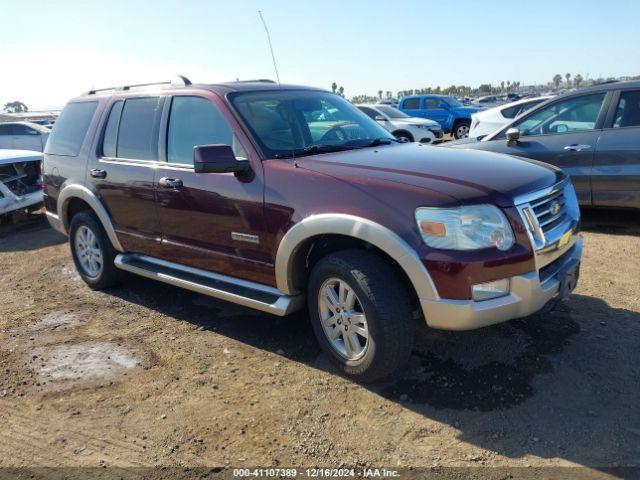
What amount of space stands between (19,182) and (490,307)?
8.71 m

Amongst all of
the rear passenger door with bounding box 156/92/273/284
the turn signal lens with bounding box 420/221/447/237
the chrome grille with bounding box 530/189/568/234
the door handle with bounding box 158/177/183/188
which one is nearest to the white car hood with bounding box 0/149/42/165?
the rear passenger door with bounding box 156/92/273/284

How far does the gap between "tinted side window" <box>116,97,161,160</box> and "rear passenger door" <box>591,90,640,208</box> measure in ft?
15.7

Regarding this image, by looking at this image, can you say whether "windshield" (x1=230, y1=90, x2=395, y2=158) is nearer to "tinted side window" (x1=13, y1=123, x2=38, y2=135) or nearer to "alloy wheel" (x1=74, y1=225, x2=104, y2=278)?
"alloy wheel" (x1=74, y1=225, x2=104, y2=278)

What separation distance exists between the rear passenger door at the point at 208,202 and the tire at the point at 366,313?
1.70 feet

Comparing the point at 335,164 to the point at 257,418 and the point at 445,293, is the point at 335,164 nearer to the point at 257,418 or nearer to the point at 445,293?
the point at 445,293

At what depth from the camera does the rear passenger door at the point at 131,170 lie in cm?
450

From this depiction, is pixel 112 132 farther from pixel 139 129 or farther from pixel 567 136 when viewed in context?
pixel 567 136

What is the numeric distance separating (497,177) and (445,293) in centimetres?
81

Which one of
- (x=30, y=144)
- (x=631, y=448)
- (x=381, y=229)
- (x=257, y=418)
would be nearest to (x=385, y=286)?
(x=381, y=229)

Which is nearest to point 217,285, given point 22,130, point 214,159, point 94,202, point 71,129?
point 214,159

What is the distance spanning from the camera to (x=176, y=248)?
173 inches

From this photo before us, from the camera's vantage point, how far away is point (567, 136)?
643cm

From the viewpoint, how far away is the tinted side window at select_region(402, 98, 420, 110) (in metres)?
21.2

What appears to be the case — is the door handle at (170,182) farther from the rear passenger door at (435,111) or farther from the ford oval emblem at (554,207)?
the rear passenger door at (435,111)
